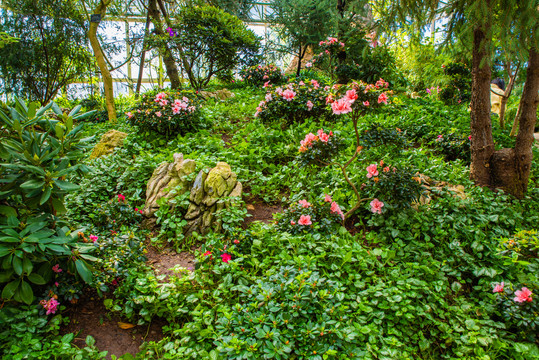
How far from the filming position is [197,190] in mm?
3088

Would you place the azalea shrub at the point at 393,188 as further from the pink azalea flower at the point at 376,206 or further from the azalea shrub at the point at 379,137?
the azalea shrub at the point at 379,137

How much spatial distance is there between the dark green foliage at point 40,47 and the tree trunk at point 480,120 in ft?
25.8

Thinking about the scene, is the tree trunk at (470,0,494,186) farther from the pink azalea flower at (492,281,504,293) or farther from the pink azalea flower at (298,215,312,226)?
the pink azalea flower at (298,215,312,226)

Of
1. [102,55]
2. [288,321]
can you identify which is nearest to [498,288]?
[288,321]

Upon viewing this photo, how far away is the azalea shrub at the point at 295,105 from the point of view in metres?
4.66

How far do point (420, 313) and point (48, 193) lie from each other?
2.36 metres

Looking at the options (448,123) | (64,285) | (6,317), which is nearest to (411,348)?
(64,285)

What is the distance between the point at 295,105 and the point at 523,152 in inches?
112

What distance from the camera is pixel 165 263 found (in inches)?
105

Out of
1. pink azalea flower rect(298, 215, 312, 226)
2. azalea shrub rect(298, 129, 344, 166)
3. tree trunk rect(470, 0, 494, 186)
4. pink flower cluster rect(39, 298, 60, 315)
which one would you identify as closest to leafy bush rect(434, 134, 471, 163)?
tree trunk rect(470, 0, 494, 186)

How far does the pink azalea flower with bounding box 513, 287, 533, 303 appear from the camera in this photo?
78.5 inches

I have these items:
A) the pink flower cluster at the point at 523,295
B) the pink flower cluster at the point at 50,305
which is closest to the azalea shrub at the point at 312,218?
the pink flower cluster at the point at 523,295

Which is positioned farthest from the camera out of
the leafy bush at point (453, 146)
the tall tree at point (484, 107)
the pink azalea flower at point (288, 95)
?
the pink azalea flower at point (288, 95)

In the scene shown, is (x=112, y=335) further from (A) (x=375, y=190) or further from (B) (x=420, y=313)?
(A) (x=375, y=190)
